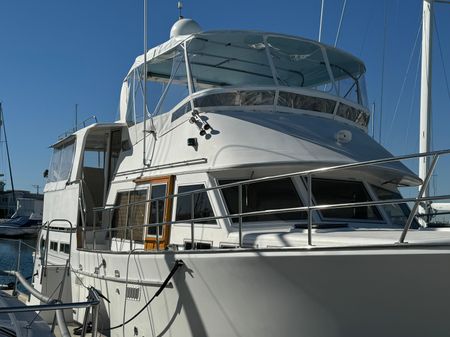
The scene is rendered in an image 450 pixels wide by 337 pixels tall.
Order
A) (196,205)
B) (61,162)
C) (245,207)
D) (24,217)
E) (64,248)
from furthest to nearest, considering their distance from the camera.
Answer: (24,217), (61,162), (64,248), (196,205), (245,207)

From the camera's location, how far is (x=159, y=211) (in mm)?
7320

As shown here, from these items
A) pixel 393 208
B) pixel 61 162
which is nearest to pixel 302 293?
pixel 393 208

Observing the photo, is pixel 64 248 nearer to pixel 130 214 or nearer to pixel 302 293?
pixel 130 214

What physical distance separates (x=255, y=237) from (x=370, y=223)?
5.79 feet

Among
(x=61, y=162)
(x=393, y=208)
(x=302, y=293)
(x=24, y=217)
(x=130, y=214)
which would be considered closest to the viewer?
(x=302, y=293)

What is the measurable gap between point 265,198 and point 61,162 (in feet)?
19.5

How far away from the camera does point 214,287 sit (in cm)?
531

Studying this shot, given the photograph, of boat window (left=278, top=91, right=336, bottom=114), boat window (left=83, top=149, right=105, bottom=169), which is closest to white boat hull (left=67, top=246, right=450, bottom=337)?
boat window (left=278, top=91, right=336, bottom=114)

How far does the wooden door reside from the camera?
6887 millimetres

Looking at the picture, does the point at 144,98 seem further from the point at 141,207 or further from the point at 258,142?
the point at 258,142

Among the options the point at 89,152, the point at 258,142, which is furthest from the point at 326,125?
the point at 89,152

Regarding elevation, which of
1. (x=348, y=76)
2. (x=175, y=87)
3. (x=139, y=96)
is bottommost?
(x=175, y=87)

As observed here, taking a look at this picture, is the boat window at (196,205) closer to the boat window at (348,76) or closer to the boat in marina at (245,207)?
the boat in marina at (245,207)

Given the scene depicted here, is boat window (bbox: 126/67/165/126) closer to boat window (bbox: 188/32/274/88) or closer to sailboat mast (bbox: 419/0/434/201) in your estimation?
boat window (bbox: 188/32/274/88)
